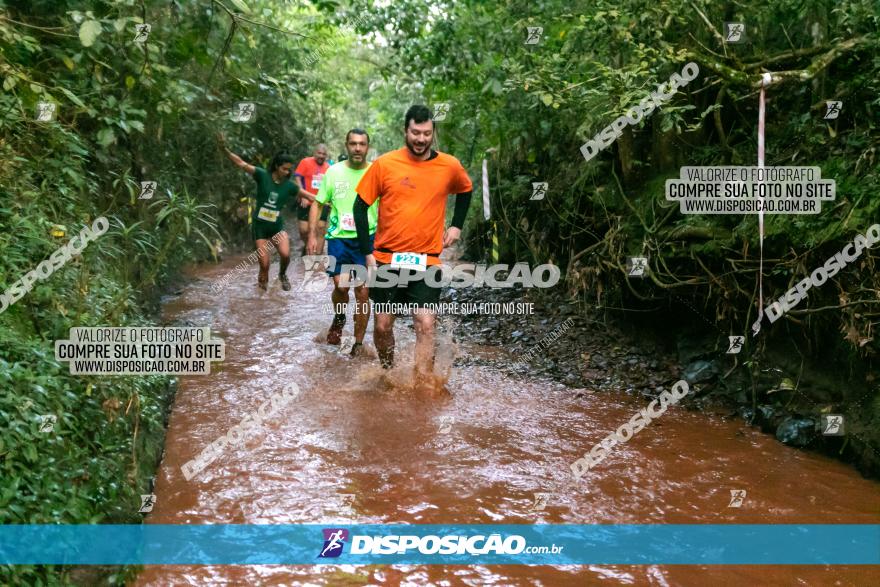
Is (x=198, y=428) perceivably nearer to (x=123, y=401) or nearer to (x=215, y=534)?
(x=123, y=401)

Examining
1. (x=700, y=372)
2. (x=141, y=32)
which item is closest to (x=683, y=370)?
(x=700, y=372)

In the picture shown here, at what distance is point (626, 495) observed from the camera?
4340 mm

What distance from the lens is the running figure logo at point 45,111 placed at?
5319 millimetres

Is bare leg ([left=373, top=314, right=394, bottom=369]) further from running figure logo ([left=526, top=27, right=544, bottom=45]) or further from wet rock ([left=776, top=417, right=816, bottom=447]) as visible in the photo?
running figure logo ([left=526, top=27, right=544, bottom=45])

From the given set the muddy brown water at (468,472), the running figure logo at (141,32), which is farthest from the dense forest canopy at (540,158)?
the muddy brown water at (468,472)

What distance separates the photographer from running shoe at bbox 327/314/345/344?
7570mm

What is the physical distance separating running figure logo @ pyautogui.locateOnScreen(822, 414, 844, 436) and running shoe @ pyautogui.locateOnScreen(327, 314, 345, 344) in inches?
175

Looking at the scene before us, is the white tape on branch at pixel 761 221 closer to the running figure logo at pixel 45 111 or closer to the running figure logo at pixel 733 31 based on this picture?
the running figure logo at pixel 733 31

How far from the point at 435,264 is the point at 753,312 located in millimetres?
2602

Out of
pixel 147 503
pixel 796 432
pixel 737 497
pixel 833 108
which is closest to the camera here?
pixel 147 503

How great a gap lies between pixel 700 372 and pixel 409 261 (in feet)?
9.03

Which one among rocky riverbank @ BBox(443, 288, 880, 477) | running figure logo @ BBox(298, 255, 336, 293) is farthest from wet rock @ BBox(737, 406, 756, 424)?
running figure logo @ BBox(298, 255, 336, 293)

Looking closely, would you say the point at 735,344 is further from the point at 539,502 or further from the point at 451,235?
the point at 539,502

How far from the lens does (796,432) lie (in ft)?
17.5
